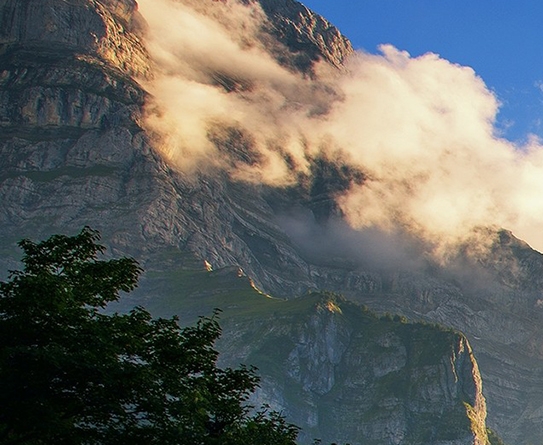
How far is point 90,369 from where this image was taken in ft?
138

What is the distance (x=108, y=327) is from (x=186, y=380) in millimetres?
4348

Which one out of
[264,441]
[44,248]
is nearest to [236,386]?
[264,441]

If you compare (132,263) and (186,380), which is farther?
(132,263)

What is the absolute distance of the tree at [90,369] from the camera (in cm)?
4191

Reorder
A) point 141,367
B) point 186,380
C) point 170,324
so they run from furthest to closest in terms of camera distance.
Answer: point 170,324 < point 186,380 < point 141,367

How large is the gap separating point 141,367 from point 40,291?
521cm

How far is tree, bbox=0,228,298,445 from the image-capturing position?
4191cm

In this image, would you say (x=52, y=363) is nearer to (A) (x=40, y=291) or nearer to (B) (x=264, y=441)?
(A) (x=40, y=291)

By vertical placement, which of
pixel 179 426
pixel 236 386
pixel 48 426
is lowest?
pixel 48 426

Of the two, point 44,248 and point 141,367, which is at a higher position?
point 44,248

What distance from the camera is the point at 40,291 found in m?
43.3

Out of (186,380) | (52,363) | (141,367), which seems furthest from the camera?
(186,380)

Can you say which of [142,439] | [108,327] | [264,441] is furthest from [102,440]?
[264,441]

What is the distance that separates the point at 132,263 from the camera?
5084 cm
